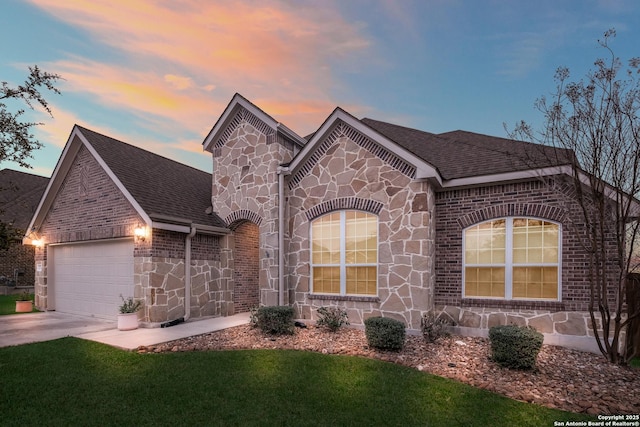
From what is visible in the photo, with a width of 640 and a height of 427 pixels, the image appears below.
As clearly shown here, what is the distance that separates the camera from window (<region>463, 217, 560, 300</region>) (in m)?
8.23

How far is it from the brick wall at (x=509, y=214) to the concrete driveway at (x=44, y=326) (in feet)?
30.8

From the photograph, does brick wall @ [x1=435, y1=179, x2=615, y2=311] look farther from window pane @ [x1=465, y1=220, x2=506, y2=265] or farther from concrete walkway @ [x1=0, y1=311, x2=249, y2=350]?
concrete walkway @ [x1=0, y1=311, x2=249, y2=350]

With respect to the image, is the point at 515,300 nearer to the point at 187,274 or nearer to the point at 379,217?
the point at 379,217

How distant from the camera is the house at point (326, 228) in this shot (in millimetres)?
8391

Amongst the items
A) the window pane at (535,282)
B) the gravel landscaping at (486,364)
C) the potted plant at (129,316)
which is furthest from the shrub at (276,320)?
the window pane at (535,282)

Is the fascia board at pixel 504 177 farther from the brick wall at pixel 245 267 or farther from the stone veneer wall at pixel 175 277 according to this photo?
the stone veneer wall at pixel 175 277

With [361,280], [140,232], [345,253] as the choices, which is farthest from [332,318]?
[140,232]

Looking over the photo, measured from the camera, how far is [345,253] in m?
10.0

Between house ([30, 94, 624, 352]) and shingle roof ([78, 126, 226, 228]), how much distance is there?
7 cm

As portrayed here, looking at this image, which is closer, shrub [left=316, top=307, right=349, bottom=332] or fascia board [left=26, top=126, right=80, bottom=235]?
shrub [left=316, top=307, right=349, bottom=332]

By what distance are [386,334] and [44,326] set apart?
986 cm

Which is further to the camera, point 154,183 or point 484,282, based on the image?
point 154,183

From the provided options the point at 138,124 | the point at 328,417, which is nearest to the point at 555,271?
the point at 328,417

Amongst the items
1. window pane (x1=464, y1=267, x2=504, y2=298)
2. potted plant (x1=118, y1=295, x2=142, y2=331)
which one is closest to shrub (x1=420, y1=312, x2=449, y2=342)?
window pane (x1=464, y1=267, x2=504, y2=298)
